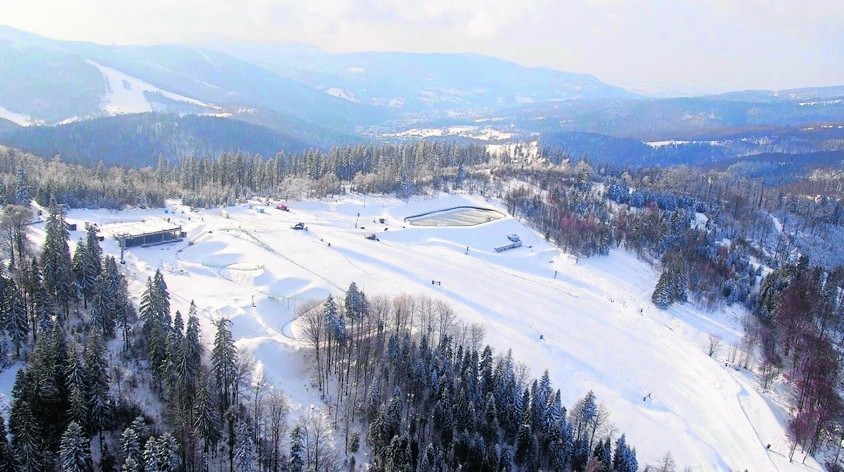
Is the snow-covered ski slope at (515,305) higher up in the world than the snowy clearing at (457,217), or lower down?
lower down

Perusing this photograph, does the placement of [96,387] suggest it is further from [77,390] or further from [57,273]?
[57,273]

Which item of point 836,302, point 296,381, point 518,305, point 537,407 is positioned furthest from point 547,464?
point 836,302

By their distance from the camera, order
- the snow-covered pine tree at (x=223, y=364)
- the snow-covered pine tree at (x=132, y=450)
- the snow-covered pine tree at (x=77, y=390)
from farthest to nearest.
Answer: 1. the snow-covered pine tree at (x=223, y=364)
2. the snow-covered pine tree at (x=77, y=390)
3. the snow-covered pine tree at (x=132, y=450)

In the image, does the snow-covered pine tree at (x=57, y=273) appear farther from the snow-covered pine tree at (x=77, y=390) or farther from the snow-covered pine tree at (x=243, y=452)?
the snow-covered pine tree at (x=243, y=452)

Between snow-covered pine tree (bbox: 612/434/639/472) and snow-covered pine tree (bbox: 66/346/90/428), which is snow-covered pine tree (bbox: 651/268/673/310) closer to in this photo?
snow-covered pine tree (bbox: 612/434/639/472)

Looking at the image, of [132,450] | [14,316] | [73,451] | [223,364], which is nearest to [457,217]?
[223,364]

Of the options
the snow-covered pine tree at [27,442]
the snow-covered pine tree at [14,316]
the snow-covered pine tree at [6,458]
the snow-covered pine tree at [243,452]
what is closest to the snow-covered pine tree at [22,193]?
the snow-covered pine tree at [14,316]

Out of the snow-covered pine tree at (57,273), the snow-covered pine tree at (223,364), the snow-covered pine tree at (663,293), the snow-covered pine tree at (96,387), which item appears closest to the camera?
the snow-covered pine tree at (96,387)
